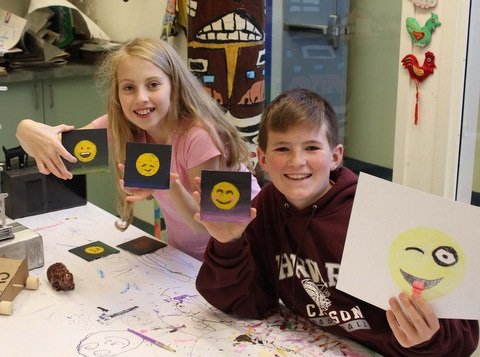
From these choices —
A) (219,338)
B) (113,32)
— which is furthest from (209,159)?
(113,32)

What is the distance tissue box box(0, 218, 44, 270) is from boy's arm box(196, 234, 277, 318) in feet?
1.54

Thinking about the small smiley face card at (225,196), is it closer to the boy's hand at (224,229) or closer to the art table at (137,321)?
the boy's hand at (224,229)

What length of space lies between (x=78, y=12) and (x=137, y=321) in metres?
2.54

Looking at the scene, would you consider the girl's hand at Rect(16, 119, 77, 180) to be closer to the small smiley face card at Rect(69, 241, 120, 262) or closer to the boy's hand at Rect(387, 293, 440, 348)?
the small smiley face card at Rect(69, 241, 120, 262)

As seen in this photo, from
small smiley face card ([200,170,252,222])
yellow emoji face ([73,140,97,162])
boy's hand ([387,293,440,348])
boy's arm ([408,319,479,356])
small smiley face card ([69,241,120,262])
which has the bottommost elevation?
small smiley face card ([69,241,120,262])

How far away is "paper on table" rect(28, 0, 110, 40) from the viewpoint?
10.9 feet

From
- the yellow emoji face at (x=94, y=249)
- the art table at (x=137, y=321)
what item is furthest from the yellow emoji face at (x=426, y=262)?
the yellow emoji face at (x=94, y=249)

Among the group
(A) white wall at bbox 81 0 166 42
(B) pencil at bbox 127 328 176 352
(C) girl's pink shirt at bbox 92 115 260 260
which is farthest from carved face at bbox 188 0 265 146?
(B) pencil at bbox 127 328 176 352

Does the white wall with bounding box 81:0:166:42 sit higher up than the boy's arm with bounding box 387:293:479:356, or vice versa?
the white wall with bounding box 81:0:166:42

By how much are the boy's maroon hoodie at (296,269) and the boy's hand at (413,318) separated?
0.12m

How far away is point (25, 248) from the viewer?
157cm

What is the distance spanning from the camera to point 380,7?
2398 mm

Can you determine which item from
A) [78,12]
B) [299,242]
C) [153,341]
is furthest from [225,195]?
[78,12]

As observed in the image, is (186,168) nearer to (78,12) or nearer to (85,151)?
(85,151)
